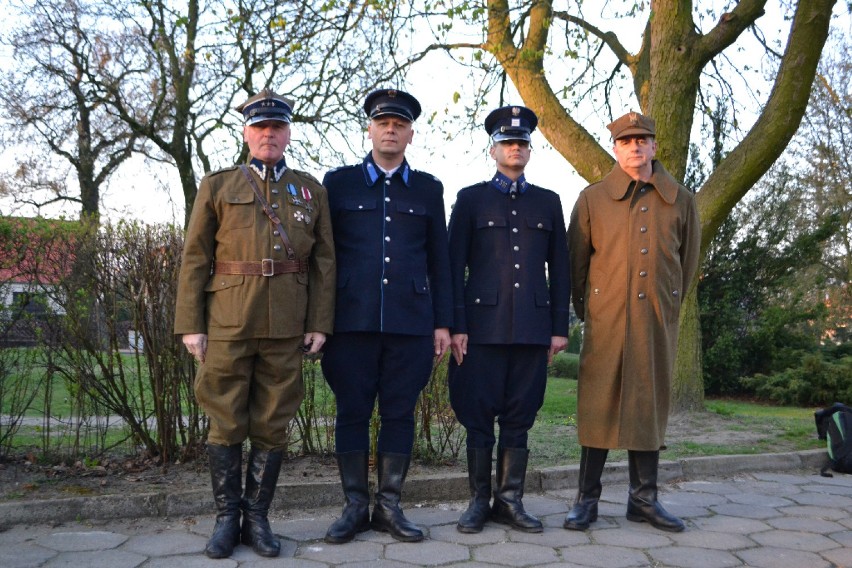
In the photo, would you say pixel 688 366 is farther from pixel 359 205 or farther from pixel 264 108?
pixel 264 108

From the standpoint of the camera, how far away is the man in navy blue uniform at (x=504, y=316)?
4121 mm

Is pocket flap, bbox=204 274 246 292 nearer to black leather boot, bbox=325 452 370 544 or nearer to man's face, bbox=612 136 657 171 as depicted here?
black leather boot, bbox=325 452 370 544

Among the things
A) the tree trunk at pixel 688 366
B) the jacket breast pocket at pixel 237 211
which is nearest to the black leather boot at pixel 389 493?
the jacket breast pocket at pixel 237 211

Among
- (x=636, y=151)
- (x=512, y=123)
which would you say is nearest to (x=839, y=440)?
(x=636, y=151)

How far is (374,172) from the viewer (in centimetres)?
409

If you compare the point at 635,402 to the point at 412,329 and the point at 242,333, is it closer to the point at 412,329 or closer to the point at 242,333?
the point at 412,329

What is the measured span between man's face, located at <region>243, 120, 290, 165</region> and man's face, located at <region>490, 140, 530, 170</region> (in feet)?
3.87

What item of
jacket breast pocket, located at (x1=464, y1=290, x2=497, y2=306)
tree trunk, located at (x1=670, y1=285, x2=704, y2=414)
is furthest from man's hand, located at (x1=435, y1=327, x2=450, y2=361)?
tree trunk, located at (x1=670, y1=285, x2=704, y2=414)

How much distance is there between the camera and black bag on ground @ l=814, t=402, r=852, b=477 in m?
5.72

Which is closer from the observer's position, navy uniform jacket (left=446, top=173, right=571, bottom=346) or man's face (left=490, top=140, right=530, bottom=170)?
navy uniform jacket (left=446, top=173, right=571, bottom=346)

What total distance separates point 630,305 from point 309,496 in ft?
6.97

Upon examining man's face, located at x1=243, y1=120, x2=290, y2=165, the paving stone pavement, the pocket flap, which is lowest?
the paving stone pavement

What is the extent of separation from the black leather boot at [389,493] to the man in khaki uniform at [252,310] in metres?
0.56

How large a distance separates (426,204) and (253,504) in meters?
1.76
